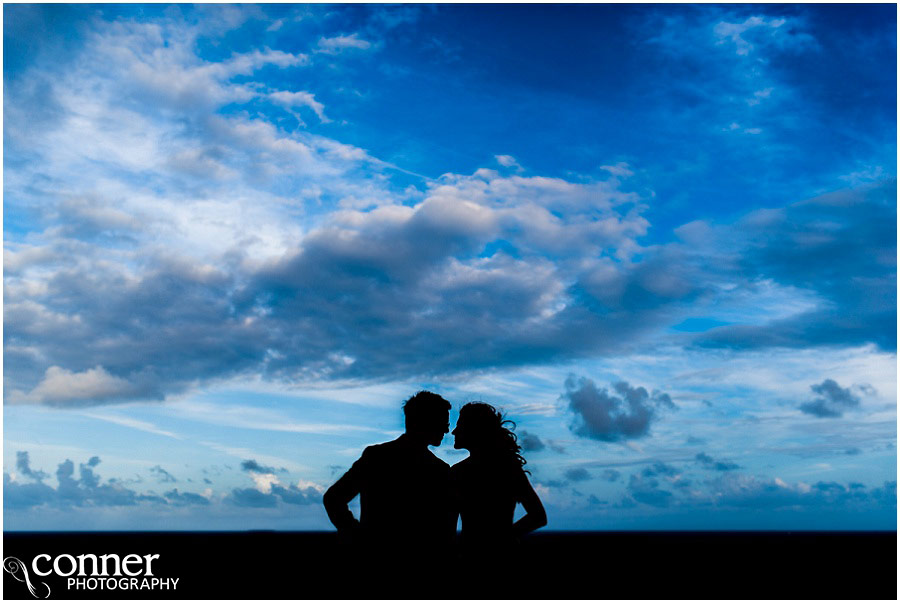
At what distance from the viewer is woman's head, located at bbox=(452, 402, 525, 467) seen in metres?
6.07

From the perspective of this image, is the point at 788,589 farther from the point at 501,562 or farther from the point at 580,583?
the point at 501,562

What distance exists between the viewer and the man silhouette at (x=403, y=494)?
16.6ft

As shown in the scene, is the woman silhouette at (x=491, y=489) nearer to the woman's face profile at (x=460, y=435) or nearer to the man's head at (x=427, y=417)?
the woman's face profile at (x=460, y=435)

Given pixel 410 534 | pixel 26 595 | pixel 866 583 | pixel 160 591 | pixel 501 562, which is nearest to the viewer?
pixel 410 534

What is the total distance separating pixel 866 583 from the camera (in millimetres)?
55188

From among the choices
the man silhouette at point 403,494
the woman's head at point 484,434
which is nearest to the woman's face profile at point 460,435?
the woman's head at point 484,434

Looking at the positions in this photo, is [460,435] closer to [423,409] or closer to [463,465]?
[463,465]

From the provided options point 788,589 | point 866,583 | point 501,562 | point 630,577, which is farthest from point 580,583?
point 501,562

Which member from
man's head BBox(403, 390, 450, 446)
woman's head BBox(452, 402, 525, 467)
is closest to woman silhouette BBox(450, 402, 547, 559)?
woman's head BBox(452, 402, 525, 467)

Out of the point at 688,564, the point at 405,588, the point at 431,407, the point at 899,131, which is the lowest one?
the point at 688,564

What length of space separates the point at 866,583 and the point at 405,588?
62582 millimetres

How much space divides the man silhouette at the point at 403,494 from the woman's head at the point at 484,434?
0.95m

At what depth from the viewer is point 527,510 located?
19.9ft

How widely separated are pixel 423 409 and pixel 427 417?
2.5 inches
